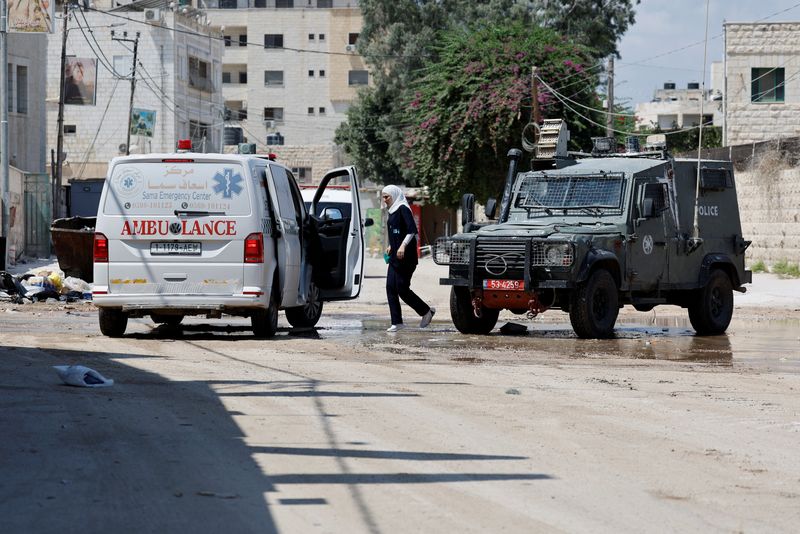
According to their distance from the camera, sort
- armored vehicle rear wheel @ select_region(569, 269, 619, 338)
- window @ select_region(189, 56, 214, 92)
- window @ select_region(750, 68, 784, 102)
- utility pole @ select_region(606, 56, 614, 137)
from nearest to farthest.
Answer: armored vehicle rear wheel @ select_region(569, 269, 619, 338) → utility pole @ select_region(606, 56, 614, 137) → window @ select_region(750, 68, 784, 102) → window @ select_region(189, 56, 214, 92)

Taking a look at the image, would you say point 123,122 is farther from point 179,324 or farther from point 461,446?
point 461,446

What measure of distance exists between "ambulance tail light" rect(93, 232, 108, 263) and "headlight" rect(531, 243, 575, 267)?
15.7 ft

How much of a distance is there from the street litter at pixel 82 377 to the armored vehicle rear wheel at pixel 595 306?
7.01 m

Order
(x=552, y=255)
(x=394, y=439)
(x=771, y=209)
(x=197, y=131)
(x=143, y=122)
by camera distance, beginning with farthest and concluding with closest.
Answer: (x=197, y=131), (x=143, y=122), (x=771, y=209), (x=552, y=255), (x=394, y=439)

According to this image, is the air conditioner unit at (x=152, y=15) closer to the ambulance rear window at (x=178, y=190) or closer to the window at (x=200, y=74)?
the window at (x=200, y=74)

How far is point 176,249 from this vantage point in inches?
609

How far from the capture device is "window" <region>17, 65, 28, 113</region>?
1935 inches

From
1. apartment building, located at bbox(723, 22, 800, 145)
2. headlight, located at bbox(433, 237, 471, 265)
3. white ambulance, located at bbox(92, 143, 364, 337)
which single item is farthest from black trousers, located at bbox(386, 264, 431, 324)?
apartment building, located at bbox(723, 22, 800, 145)

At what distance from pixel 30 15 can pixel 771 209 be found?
61.3 ft

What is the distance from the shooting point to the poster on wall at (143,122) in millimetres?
68438

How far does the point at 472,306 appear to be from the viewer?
17.2 meters

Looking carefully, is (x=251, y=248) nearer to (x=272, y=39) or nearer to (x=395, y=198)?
(x=395, y=198)

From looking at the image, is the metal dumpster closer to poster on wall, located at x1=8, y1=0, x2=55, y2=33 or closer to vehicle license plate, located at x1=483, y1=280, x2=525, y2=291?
vehicle license plate, located at x1=483, y1=280, x2=525, y2=291

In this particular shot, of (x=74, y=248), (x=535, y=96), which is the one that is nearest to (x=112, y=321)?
(x=74, y=248)
